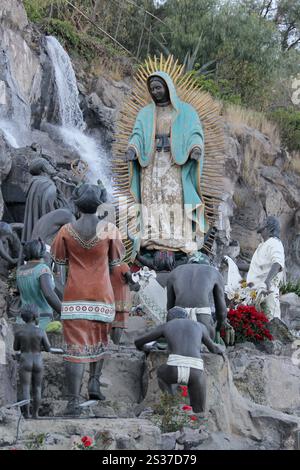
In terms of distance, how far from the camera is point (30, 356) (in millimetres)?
8297

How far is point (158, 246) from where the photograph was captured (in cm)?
1264

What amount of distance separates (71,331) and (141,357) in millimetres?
1482

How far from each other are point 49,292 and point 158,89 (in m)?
4.79

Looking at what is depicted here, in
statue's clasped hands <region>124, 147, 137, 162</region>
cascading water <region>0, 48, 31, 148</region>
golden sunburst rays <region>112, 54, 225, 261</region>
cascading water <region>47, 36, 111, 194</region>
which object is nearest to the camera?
statue's clasped hands <region>124, 147, 137, 162</region>

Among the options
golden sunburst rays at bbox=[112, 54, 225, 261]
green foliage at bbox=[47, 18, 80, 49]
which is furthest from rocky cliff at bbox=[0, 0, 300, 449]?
golden sunburst rays at bbox=[112, 54, 225, 261]

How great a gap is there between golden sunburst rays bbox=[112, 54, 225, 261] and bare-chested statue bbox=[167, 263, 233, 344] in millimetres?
3125

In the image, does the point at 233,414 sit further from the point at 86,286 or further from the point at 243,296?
the point at 243,296

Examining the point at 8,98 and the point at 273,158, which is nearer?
the point at 8,98

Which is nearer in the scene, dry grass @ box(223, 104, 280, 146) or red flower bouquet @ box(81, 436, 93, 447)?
red flower bouquet @ box(81, 436, 93, 447)

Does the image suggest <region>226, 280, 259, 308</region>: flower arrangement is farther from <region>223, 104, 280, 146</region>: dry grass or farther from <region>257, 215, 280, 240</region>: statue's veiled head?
<region>223, 104, 280, 146</region>: dry grass

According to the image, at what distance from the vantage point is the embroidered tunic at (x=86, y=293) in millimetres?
8375

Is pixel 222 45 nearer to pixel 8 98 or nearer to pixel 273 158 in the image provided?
pixel 273 158

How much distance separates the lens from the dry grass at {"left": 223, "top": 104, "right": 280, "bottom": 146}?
25.4 meters

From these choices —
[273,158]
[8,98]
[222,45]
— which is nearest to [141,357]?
[8,98]
